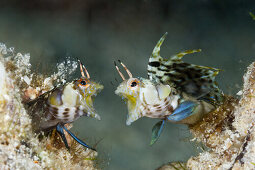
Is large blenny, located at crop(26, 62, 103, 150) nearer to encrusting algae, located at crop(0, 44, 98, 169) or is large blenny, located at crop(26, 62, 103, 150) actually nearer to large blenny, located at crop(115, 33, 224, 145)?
encrusting algae, located at crop(0, 44, 98, 169)

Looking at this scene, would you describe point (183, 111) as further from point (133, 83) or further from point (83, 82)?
point (83, 82)

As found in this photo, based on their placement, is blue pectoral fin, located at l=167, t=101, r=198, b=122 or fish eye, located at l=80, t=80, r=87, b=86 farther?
blue pectoral fin, located at l=167, t=101, r=198, b=122

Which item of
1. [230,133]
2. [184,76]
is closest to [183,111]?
[184,76]

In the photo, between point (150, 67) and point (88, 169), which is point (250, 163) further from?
point (88, 169)

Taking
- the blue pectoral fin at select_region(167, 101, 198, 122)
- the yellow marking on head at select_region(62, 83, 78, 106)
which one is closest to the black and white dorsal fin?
the blue pectoral fin at select_region(167, 101, 198, 122)

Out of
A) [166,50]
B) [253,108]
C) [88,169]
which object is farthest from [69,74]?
[166,50]

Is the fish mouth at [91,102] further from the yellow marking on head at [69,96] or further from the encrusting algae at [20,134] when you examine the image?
the encrusting algae at [20,134]
